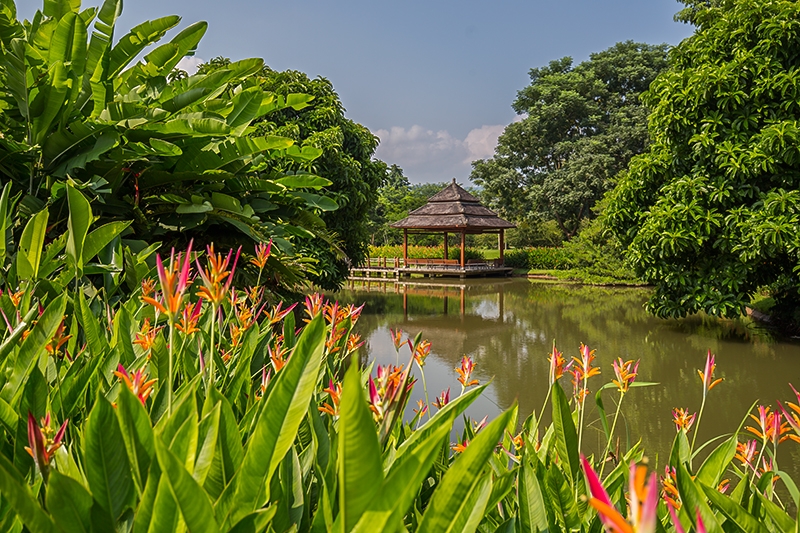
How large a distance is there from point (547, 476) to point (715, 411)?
482 centimetres

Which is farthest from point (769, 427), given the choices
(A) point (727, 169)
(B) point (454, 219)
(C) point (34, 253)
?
(B) point (454, 219)

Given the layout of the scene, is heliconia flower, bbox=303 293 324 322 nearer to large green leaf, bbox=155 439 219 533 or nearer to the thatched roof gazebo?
large green leaf, bbox=155 439 219 533

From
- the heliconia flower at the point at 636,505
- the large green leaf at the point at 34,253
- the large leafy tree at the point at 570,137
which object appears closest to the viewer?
the heliconia flower at the point at 636,505

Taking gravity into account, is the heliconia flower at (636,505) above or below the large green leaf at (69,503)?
above

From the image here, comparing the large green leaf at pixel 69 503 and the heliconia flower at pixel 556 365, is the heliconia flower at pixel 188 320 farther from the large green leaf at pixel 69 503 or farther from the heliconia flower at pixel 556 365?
the heliconia flower at pixel 556 365

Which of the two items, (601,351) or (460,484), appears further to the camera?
(601,351)

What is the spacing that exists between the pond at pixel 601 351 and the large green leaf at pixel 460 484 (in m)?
1.16

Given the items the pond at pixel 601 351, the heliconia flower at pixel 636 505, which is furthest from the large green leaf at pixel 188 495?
the pond at pixel 601 351

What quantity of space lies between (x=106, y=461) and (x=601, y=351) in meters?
7.18

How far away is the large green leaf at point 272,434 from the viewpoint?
426 mm

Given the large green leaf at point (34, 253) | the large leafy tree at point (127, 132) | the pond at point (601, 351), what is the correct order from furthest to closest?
the pond at point (601, 351), the large leafy tree at point (127, 132), the large green leaf at point (34, 253)

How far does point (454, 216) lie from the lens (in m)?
20.6

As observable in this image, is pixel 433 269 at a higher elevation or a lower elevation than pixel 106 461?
lower

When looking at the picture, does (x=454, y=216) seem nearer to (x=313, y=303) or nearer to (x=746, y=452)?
(x=313, y=303)
